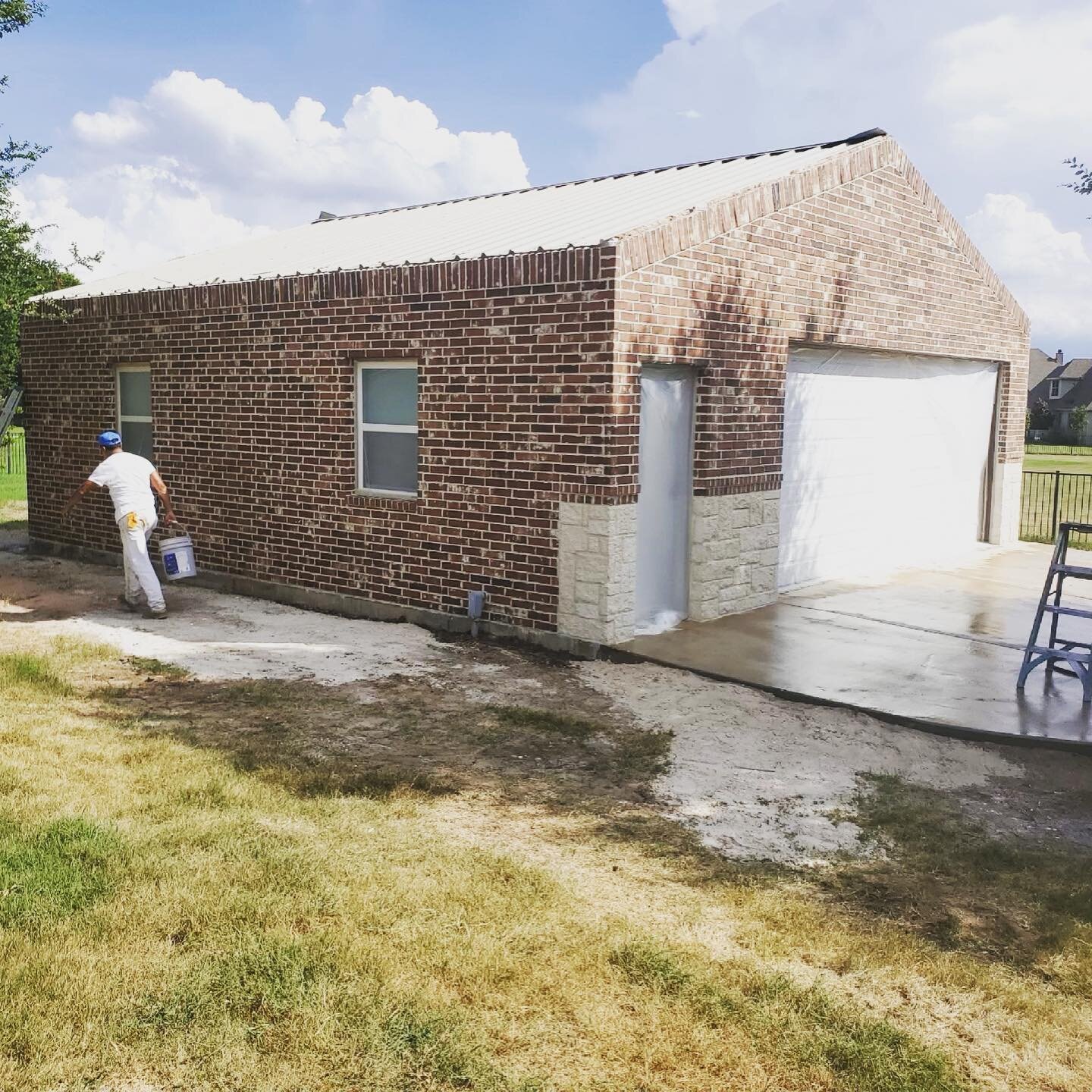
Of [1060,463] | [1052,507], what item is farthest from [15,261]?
[1060,463]

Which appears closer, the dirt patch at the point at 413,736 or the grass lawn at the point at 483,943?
the grass lawn at the point at 483,943

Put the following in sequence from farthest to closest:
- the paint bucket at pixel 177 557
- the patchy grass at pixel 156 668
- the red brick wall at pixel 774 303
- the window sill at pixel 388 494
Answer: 1. the paint bucket at pixel 177 557
2. the window sill at pixel 388 494
3. the red brick wall at pixel 774 303
4. the patchy grass at pixel 156 668

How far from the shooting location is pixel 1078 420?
7725 centimetres

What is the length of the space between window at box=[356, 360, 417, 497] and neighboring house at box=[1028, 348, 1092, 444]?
78312 millimetres

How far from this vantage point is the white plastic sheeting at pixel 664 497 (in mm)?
10109

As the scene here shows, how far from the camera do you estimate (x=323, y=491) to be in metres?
11.8

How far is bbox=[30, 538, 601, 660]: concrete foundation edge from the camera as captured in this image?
9828mm

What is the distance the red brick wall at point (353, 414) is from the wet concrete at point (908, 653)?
1.77 m

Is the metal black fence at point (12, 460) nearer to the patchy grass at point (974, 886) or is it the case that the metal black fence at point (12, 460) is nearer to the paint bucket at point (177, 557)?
the paint bucket at point (177, 557)

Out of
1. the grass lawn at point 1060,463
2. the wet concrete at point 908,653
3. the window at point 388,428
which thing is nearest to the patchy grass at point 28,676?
the window at point 388,428

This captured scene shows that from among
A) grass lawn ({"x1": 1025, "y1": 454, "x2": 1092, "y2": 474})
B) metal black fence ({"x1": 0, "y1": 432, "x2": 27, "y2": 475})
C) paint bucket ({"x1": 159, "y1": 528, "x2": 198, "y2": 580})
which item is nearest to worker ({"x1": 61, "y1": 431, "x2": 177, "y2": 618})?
paint bucket ({"x1": 159, "y1": 528, "x2": 198, "y2": 580})

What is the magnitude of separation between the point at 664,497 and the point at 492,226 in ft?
12.3

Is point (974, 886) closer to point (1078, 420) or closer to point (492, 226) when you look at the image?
point (492, 226)

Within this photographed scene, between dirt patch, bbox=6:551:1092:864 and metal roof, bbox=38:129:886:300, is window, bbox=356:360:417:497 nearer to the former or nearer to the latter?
metal roof, bbox=38:129:886:300
